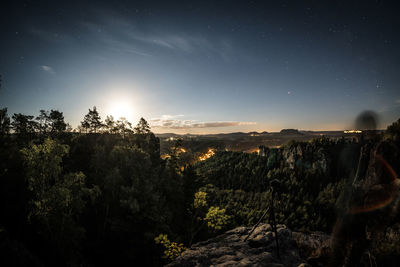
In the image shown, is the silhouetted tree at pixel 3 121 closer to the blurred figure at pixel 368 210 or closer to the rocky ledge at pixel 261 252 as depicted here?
the rocky ledge at pixel 261 252

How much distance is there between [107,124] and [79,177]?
43.9 m

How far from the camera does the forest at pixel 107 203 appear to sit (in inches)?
507

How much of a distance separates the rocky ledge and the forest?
212 cm

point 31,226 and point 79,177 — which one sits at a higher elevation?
point 79,177

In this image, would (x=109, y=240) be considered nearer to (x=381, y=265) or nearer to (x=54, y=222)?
(x=54, y=222)

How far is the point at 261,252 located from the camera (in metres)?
8.23

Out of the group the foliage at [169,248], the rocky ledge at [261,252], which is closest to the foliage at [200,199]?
the foliage at [169,248]

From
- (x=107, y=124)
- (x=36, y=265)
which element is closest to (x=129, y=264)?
(x=36, y=265)

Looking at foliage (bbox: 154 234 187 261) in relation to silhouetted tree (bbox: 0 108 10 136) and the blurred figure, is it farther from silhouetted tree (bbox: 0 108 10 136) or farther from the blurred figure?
silhouetted tree (bbox: 0 108 10 136)

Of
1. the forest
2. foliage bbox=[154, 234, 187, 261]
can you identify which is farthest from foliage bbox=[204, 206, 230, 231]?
foliage bbox=[154, 234, 187, 261]

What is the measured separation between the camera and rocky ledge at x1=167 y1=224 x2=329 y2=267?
7223 millimetres

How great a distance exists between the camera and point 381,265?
4.53 metres

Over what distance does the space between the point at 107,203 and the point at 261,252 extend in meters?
22.6

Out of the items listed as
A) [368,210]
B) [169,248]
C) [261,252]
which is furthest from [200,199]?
[368,210]
